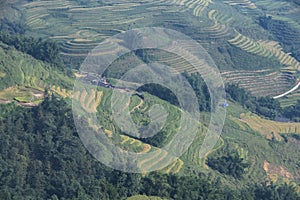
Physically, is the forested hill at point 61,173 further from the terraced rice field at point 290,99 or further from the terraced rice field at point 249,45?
the terraced rice field at point 249,45

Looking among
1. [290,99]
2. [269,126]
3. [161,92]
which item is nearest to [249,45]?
[290,99]

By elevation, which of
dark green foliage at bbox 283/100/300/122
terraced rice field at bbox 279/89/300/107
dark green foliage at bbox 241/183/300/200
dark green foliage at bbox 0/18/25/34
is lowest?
terraced rice field at bbox 279/89/300/107

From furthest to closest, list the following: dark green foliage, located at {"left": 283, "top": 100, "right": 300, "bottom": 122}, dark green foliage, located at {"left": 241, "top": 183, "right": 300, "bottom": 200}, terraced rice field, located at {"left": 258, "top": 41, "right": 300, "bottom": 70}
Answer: terraced rice field, located at {"left": 258, "top": 41, "right": 300, "bottom": 70} < dark green foliage, located at {"left": 283, "top": 100, "right": 300, "bottom": 122} < dark green foliage, located at {"left": 241, "top": 183, "right": 300, "bottom": 200}

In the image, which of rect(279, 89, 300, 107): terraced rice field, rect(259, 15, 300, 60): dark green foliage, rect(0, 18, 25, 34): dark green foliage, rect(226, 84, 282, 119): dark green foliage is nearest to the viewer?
rect(226, 84, 282, 119): dark green foliage

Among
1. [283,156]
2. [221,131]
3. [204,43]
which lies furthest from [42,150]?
[204,43]

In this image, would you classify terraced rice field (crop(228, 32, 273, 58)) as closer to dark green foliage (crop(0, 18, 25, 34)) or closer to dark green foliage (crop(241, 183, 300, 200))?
dark green foliage (crop(0, 18, 25, 34))

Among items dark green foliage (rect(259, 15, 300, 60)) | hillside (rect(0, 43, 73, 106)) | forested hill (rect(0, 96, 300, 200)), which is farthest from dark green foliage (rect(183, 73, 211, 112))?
dark green foliage (rect(259, 15, 300, 60))

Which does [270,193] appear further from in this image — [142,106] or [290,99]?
[290,99]

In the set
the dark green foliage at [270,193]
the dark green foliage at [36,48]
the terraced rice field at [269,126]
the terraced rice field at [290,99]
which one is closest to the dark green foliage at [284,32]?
the terraced rice field at [290,99]
